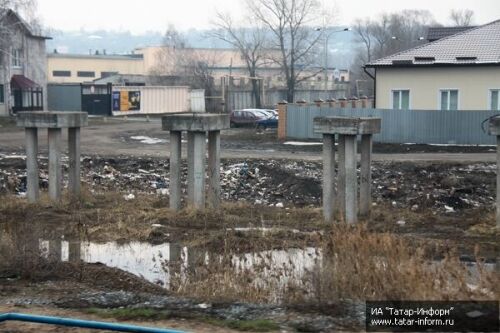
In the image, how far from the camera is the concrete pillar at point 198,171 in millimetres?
15914

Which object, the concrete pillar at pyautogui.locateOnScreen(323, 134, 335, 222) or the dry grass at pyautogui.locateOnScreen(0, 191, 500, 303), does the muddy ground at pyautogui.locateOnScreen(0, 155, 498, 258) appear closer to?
the concrete pillar at pyautogui.locateOnScreen(323, 134, 335, 222)

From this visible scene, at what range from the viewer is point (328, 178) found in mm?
15359

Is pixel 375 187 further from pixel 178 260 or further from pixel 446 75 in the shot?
pixel 446 75

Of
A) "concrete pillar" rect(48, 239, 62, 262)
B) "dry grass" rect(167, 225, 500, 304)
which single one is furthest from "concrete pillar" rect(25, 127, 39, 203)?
"dry grass" rect(167, 225, 500, 304)

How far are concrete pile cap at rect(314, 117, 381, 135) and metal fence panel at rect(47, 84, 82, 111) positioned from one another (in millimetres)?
51967

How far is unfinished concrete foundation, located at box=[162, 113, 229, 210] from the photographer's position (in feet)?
51.3

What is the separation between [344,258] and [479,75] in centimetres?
2630

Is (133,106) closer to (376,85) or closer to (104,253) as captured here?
(376,85)

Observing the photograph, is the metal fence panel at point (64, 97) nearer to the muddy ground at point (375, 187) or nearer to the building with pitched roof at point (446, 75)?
the building with pitched roof at point (446, 75)

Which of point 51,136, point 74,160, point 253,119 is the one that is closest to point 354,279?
point 51,136

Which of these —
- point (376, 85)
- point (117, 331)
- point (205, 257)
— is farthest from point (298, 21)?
point (117, 331)

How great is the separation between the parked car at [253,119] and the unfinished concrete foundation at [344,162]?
30.3 metres

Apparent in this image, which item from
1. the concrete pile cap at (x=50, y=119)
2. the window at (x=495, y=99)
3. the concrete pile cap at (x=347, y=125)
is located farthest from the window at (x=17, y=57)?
the concrete pile cap at (x=347, y=125)

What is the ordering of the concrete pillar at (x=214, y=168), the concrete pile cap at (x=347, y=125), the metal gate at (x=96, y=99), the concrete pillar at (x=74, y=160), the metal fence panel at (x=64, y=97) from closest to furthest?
the concrete pile cap at (x=347, y=125)
the concrete pillar at (x=214, y=168)
the concrete pillar at (x=74, y=160)
the metal gate at (x=96, y=99)
the metal fence panel at (x=64, y=97)
